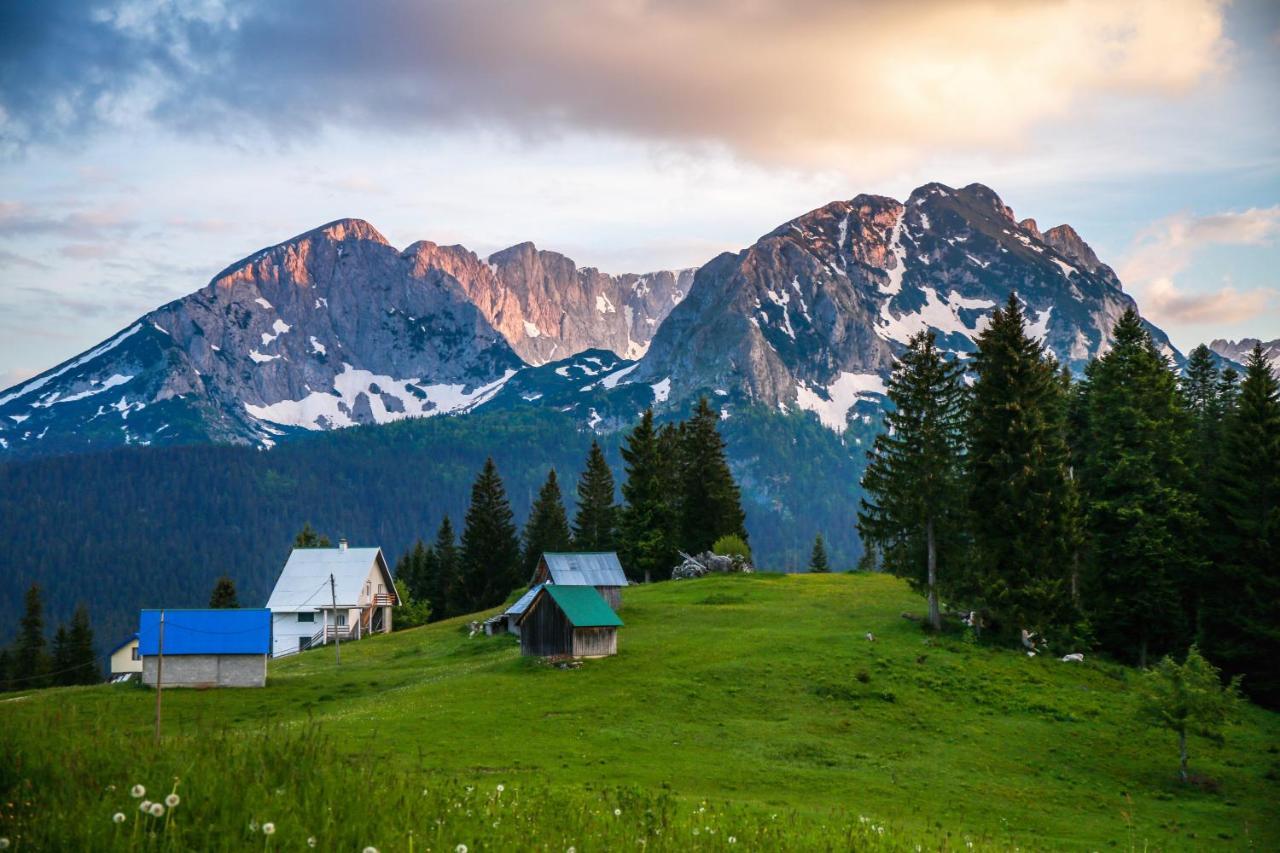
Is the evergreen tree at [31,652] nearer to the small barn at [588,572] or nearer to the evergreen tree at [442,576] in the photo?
the evergreen tree at [442,576]

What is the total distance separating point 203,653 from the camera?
55.8m

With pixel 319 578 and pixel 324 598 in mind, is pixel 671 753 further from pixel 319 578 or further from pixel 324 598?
pixel 319 578

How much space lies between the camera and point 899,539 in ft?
197

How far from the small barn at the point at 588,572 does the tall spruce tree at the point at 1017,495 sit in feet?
92.7

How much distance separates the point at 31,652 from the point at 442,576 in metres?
43.0

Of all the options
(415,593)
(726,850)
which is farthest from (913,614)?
(415,593)

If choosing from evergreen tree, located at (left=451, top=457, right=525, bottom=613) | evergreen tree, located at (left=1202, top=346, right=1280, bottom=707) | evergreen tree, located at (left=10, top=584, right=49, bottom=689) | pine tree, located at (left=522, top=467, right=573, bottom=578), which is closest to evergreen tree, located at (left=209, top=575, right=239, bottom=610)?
evergreen tree, located at (left=10, top=584, right=49, bottom=689)

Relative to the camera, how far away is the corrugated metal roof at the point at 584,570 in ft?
242

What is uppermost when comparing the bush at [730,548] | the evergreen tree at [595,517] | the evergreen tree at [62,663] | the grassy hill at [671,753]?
the evergreen tree at [595,517]

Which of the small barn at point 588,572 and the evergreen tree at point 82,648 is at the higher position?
the small barn at point 588,572

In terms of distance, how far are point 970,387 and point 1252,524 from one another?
56.3ft

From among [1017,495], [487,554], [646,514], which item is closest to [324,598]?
[487,554]

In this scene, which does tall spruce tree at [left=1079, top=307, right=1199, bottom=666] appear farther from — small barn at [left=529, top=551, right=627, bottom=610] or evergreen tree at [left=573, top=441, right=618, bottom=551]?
evergreen tree at [left=573, top=441, right=618, bottom=551]

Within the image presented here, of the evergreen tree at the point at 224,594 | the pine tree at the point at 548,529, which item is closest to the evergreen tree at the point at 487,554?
the pine tree at the point at 548,529
